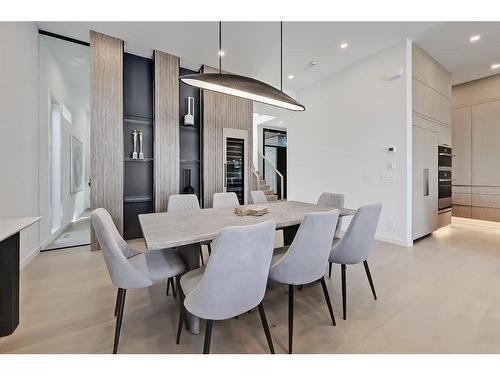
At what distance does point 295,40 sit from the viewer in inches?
143

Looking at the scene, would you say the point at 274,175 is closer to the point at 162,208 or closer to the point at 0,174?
the point at 162,208

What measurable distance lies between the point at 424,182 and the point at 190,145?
4.18 m

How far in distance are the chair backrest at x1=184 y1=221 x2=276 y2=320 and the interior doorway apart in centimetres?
811

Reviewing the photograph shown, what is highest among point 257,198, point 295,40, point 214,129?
point 295,40

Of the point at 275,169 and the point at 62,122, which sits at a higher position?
the point at 62,122

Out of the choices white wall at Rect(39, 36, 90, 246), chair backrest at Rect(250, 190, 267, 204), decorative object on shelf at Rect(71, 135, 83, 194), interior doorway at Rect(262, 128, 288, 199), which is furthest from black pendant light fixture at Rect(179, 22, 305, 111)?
interior doorway at Rect(262, 128, 288, 199)

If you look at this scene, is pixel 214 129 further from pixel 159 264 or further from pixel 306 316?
pixel 306 316

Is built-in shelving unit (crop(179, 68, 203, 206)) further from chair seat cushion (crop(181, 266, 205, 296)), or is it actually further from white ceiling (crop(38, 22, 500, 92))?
chair seat cushion (crop(181, 266, 205, 296))

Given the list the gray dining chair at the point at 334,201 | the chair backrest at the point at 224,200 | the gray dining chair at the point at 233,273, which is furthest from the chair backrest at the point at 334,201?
the gray dining chair at the point at 233,273

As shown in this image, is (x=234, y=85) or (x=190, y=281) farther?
(x=234, y=85)

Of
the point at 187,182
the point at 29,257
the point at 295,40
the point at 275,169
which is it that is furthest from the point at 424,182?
the point at 29,257

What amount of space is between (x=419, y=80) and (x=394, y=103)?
60 cm

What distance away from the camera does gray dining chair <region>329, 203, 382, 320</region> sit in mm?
1898

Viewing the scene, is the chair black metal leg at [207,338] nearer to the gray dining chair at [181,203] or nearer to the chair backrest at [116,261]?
the chair backrest at [116,261]
